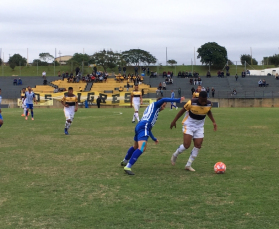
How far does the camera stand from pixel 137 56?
87.9m

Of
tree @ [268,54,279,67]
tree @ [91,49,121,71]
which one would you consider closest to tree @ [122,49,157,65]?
tree @ [91,49,121,71]

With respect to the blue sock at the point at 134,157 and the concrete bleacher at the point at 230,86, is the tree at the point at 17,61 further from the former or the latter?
the blue sock at the point at 134,157

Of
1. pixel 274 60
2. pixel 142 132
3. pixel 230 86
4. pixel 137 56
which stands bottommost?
pixel 142 132

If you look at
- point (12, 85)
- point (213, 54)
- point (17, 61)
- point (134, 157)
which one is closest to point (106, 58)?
point (213, 54)

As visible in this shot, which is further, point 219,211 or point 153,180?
point 153,180

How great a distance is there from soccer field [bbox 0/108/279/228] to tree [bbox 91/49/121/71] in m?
67.8

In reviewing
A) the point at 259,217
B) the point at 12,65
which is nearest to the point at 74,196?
the point at 259,217

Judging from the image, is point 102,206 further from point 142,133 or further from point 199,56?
point 199,56

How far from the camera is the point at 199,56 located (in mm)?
83938

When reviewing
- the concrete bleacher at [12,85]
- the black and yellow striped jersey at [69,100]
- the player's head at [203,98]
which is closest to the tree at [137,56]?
the concrete bleacher at [12,85]

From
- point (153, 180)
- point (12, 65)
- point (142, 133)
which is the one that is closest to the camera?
point (153, 180)

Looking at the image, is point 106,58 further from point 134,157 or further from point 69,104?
point 134,157

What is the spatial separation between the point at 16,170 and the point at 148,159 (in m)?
3.44

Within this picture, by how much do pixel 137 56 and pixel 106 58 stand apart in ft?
33.9
